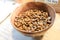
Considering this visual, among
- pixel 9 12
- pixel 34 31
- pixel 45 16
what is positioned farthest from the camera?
pixel 9 12

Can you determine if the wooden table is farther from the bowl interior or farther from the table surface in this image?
the bowl interior

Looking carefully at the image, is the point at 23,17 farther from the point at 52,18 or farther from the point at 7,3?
the point at 7,3

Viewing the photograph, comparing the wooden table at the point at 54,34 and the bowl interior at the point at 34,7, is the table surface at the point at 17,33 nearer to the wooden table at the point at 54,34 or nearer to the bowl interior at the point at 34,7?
the wooden table at the point at 54,34

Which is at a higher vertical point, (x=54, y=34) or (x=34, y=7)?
(x=34, y=7)

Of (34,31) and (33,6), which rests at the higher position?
(33,6)

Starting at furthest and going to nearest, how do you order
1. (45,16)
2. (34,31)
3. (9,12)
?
(9,12)
(45,16)
(34,31)

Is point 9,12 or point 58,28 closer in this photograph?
point 58,28

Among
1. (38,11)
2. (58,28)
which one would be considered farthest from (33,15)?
(58,28)

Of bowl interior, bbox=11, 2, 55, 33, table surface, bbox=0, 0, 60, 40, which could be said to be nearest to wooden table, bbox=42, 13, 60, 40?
table surface, bbox=0, 0, 60, 40
